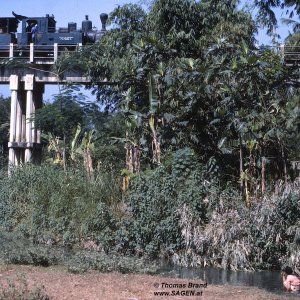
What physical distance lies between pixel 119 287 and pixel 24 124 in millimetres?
19760

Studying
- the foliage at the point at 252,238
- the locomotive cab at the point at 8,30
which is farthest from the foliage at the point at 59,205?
the locomotive cab at the point at 8,30

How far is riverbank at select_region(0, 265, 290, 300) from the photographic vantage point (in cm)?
957

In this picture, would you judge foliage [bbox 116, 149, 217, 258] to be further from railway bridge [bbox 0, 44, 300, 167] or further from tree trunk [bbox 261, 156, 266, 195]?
railway bridge [bbox 0, 44, 300, 167]

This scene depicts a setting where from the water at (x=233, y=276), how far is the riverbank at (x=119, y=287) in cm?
103

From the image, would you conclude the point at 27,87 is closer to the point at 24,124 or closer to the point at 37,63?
the point at 37,63

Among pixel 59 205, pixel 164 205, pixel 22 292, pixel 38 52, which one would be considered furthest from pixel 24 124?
pixel 22 292

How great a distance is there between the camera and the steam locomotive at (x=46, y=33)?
30281 mm

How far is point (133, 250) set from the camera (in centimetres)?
1512

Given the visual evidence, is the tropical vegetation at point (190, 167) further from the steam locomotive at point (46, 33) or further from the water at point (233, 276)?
the steam locomotive at point (46, 33)

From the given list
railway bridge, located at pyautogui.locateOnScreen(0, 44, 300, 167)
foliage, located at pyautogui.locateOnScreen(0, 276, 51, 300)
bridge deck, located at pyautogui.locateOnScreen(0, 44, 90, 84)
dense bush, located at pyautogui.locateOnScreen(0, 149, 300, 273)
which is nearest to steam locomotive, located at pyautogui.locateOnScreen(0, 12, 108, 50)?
bridge deck, located at pyautogui.locateOnScreen(0, 44, 90, 84)

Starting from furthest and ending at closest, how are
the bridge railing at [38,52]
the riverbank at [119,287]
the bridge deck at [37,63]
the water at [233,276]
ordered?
the bridge railing at [38,52], the bridge deck at [37,63], the water at [233,276], the riverbank at [119,287]

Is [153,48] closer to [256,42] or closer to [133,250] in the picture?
[256,42]

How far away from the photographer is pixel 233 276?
13.2 metres

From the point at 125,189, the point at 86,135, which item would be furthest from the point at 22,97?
the point at 125,189
